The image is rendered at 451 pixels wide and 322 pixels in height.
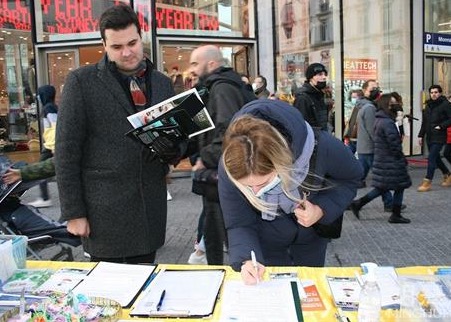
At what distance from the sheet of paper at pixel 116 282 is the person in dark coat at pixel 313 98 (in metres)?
3.96

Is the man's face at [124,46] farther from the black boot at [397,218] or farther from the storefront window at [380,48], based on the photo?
the storefront window at [380,48]

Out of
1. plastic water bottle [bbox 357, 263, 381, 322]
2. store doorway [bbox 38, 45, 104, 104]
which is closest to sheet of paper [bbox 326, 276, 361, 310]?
plastic water bottle [bbox 357, 263, 381, 322]

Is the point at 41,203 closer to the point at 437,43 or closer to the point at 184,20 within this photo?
the point at 184,20

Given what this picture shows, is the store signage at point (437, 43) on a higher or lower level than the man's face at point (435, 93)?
higher

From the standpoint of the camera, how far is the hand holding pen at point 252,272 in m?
2.10

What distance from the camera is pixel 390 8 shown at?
1227cm

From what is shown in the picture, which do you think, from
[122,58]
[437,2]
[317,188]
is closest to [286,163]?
[317,188]

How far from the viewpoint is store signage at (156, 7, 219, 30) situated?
9.80 m

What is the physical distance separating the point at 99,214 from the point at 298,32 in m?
9.66

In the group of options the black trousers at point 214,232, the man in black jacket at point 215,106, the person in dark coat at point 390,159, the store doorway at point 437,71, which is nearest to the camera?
the man in black jacket at point 215,106

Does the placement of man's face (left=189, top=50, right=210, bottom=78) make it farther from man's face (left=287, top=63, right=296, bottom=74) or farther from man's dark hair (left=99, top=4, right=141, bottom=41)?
man's face (left=287, top=63, right=296, bottom=74)

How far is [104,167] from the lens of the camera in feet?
8.57

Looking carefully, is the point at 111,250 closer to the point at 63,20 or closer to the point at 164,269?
the point at 164,269

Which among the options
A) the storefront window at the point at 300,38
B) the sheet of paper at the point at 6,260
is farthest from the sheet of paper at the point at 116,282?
the storefront window at the point at 300,38
